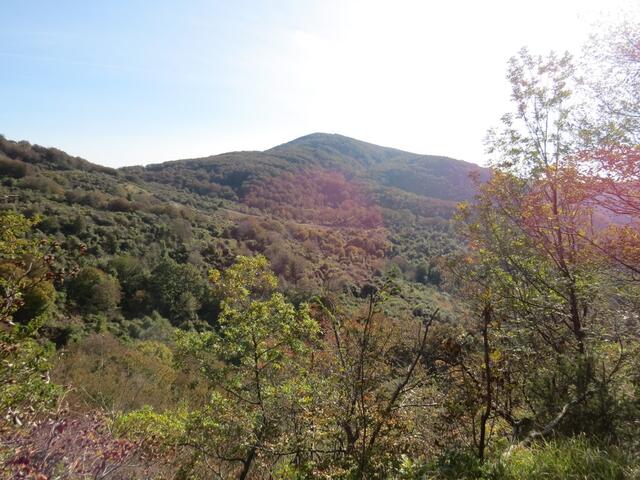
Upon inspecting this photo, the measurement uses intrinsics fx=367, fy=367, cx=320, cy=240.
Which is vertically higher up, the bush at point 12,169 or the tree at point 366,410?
the bush at point 12,169

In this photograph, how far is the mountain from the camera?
35.7 m

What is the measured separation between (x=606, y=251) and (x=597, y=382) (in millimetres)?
2359

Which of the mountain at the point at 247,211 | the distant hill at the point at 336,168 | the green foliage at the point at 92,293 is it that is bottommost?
the green foliage at the point at 92,293

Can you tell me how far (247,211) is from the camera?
68875 mm

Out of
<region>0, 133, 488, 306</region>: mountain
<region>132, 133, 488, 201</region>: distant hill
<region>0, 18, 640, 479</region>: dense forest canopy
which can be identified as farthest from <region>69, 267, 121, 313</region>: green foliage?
<region>132, 133, 488, 201</region>: distant hill

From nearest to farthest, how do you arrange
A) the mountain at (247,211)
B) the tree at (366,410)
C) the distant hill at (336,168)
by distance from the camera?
the tree at (366,410), the mountain at (247,211), the distant hill at (336,168)

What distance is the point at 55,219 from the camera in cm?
3134

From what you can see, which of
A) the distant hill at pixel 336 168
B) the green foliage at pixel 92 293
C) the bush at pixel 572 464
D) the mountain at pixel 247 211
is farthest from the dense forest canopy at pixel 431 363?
the distant hill at pixel 336 168

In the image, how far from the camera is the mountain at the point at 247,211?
3569cm

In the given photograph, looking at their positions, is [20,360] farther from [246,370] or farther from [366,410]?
[366,410]

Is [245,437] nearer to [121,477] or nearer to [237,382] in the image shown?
[237,382]

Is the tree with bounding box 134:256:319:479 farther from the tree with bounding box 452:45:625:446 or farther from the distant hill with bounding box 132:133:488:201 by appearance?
the distant hill with bounding box 132:133:488:201

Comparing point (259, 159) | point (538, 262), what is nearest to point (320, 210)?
point (259, 159)

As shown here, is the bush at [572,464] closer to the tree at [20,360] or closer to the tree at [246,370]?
the tree at [246,370]
